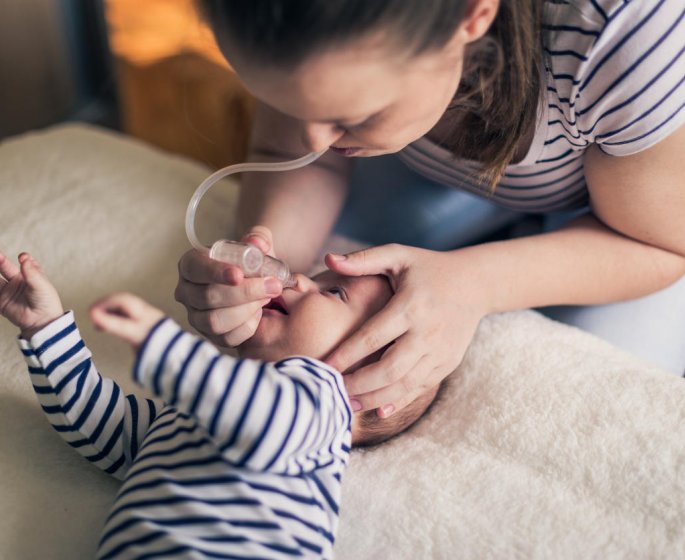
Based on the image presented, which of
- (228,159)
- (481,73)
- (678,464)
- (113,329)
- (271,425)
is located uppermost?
(481,73)

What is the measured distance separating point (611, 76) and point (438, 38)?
0.21 metres

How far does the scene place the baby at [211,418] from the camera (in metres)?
0.62

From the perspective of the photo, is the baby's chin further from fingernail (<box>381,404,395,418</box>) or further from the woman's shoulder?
the woman's shoulder

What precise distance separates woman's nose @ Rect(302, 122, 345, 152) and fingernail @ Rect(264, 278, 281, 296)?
0.13 m

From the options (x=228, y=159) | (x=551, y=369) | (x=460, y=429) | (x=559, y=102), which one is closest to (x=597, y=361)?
(x=551, y=369)

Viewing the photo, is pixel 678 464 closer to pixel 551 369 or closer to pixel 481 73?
pixel 551 369

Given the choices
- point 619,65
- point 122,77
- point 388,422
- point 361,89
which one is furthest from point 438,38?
point 122,77

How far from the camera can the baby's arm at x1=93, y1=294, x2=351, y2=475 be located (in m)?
0.58

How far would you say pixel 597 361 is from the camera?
940 mm

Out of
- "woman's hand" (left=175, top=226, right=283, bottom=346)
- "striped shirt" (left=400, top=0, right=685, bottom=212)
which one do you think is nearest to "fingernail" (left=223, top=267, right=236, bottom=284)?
"woman's hand" (left=175, top=226, right=283, bottom=346)

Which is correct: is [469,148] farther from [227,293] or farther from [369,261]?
[227,293]

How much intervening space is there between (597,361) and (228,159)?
953 mm

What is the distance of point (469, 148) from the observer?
872mm

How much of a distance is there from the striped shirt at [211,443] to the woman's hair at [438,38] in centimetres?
24
